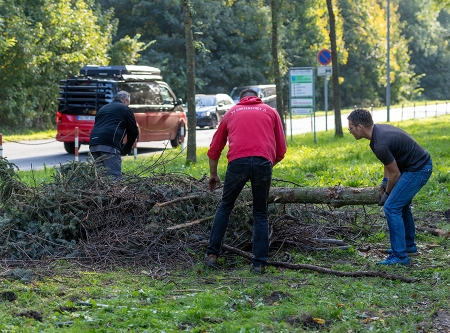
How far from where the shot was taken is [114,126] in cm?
1049

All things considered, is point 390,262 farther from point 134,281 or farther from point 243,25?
point 243,25

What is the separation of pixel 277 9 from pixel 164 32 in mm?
28211

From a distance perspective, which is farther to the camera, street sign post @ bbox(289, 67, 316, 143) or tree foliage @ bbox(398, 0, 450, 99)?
tree foliage @ bbox(398, 0, 450, 99)

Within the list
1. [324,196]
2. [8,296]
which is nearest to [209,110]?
[324,196]

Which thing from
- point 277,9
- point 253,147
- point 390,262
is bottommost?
point 390,262

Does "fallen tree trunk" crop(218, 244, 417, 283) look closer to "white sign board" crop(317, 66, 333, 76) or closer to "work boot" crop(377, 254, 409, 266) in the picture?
"work boot" crop(377, 254, 409, 266)

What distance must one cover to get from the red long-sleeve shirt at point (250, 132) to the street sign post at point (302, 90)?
609 inches

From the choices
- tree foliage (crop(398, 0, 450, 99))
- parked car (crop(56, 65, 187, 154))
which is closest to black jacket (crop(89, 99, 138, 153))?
parked car (crop(56, 65, 187, 154))

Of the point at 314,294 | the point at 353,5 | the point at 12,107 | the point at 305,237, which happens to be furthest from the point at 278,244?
the point at 353,5

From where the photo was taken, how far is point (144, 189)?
8758mm

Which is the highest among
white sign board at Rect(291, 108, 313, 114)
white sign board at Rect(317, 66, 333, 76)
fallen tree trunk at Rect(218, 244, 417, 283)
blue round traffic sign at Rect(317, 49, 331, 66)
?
blue round traffic sign at Rect(317, 49, 331, 66)

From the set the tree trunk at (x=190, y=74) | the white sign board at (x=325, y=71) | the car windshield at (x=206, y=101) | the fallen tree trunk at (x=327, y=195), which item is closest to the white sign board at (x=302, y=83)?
the white sign board at (x=325, y=71)

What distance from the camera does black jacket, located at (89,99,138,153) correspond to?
10477 millimetres

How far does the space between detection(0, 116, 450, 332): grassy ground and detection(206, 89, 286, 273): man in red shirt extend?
0.27 meters
